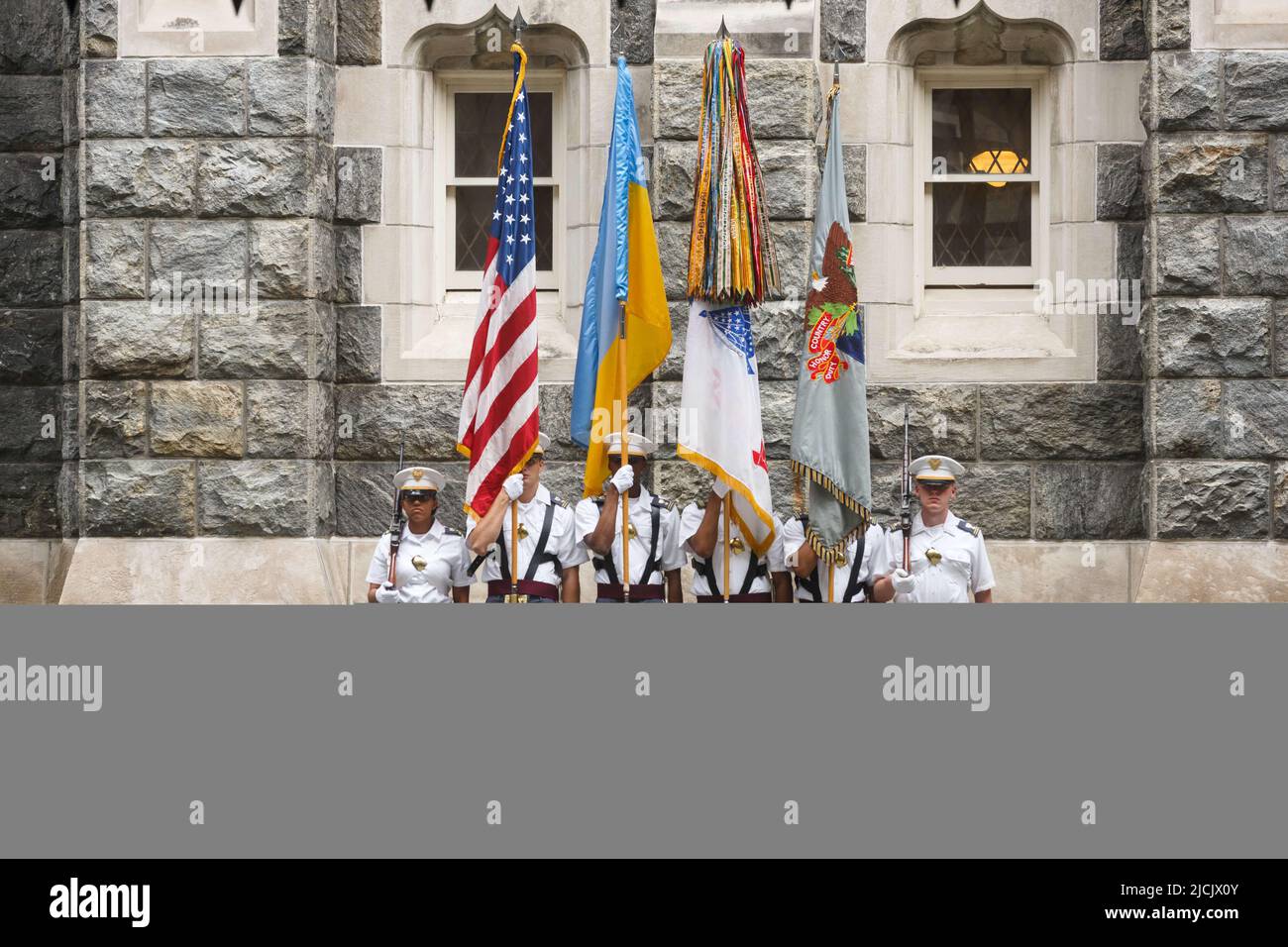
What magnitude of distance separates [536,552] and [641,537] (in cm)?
59

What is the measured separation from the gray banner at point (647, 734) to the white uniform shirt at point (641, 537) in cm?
279

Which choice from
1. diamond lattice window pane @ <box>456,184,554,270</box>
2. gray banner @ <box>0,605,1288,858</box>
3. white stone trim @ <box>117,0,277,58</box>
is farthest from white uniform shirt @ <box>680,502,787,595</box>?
white stone trim @ <box>117,0,277,58</box>

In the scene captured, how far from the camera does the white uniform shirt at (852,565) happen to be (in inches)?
371

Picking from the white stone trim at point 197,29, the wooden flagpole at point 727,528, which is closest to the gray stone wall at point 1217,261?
the wooden flagpole at point 727,528

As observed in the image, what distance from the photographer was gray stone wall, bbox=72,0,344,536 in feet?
36.3

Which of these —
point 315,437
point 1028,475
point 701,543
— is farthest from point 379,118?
point 1028,475

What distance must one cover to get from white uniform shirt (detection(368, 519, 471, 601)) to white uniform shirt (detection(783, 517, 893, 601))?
5.99 feet

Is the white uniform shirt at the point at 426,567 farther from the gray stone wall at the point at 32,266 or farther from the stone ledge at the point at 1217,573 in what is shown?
the stone ledge at the point at 1217,573

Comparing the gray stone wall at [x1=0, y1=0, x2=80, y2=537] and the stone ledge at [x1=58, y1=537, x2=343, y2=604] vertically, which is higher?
the gray stone wall at [x1=0, y1=0, x2=80, y2=537]

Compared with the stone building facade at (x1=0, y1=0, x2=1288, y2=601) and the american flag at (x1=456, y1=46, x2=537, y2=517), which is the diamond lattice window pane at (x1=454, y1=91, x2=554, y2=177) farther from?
the american flag at (x1=456, y1=46, x2=537, y2=517)

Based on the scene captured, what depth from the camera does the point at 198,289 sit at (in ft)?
36.6

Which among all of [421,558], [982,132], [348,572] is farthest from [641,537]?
[982,132]

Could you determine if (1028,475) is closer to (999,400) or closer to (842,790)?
(999,400)

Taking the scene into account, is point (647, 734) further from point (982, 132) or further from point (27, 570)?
point (27, 570)
